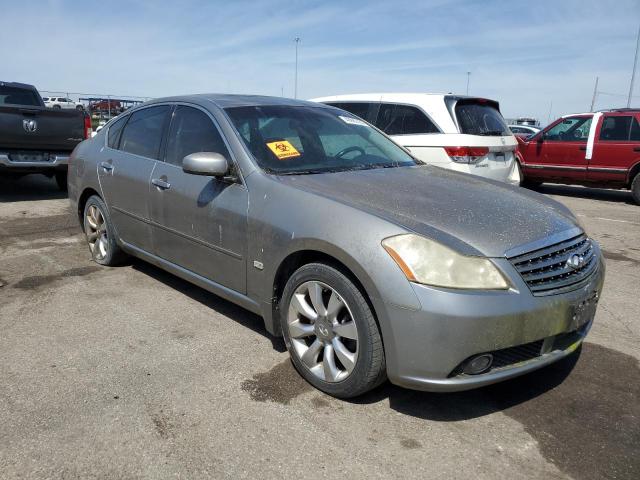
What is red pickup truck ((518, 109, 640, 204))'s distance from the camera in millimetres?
9906

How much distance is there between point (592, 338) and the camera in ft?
12.5

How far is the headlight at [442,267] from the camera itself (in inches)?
97.5

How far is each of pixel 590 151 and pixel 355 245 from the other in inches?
364

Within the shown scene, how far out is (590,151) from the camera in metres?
10.3

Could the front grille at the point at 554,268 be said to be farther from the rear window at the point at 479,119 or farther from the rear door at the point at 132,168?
the rear window at the point at 479,119

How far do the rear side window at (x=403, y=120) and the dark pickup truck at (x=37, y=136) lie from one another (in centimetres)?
465

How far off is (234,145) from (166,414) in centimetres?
165

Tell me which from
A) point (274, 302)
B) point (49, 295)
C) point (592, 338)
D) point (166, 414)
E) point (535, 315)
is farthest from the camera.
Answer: point (49, 295)

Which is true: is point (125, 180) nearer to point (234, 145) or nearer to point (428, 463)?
point (234, 145)

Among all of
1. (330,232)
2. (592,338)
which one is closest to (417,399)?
(330,232)

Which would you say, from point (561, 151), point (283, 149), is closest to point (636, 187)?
point (561, 151)

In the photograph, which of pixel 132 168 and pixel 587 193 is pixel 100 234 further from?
pixel 587 193

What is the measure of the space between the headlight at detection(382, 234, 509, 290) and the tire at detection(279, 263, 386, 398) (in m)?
0.30

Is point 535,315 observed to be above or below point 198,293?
above
